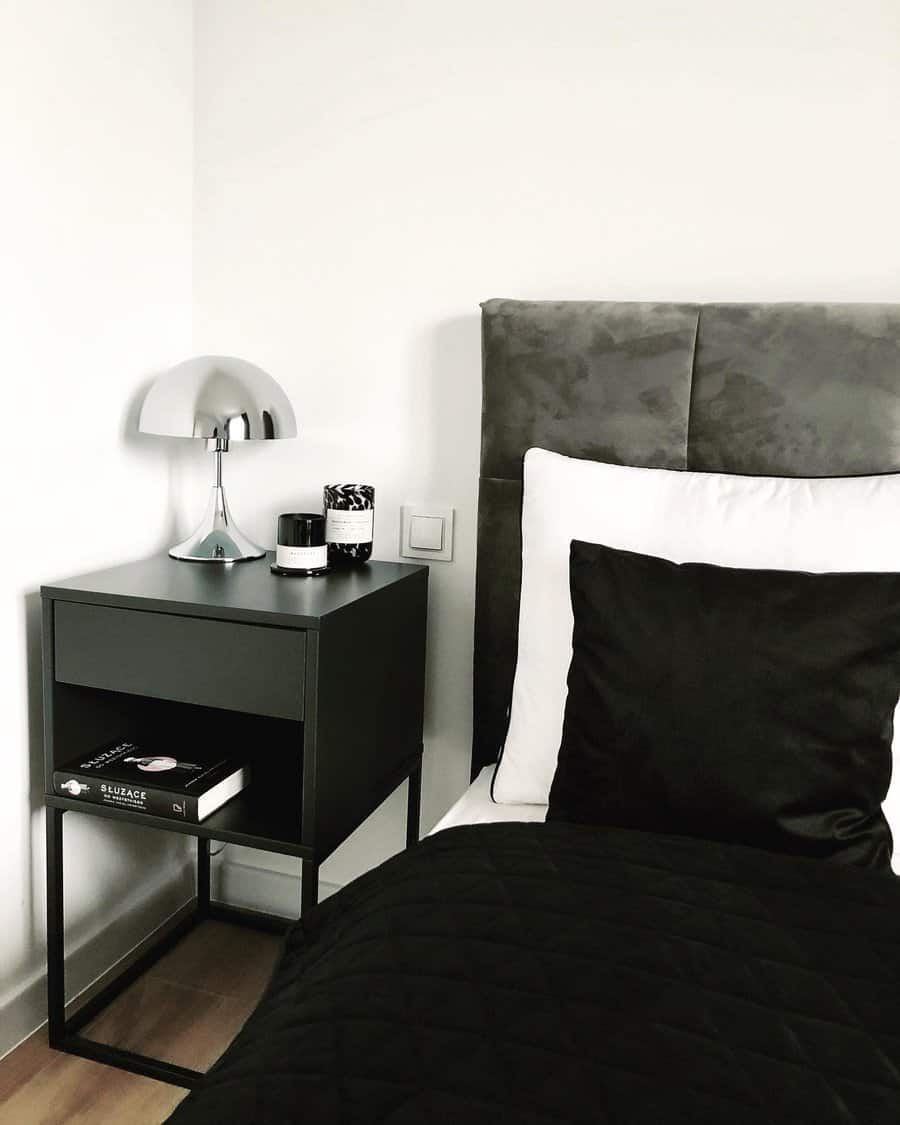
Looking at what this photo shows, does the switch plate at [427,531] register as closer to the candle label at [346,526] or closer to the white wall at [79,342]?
the candle label at [346,526]

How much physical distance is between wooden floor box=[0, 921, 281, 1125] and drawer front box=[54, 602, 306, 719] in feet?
1.70

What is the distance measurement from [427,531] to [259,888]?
2.76 feet

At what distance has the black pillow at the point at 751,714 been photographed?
1164 mm

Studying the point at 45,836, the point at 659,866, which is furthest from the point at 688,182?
the point at 45,836

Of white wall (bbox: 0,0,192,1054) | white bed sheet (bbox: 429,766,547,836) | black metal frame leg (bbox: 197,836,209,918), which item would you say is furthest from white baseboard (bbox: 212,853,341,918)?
white bed sheet (bbox: 429,766,547,836)

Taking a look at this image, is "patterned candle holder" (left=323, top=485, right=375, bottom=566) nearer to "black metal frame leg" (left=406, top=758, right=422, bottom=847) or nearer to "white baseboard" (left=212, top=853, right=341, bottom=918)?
"black metal frame leg" (left=406, top=758, right=422, bottom=847)

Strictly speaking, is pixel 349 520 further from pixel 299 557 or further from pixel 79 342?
pixel 79 342

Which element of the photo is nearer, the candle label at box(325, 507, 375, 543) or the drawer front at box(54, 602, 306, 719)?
A: the drawer front at box(54, 602, 306, 719)

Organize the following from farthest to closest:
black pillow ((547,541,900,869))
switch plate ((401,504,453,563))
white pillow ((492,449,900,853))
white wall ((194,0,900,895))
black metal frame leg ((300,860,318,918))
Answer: switch plate ((401,504,453,563)), white wall ((194,0,900,895)), black metal frame leg ((300,860,318,918)), white pillow ((492,449,900,853)), black pillow ((547,541,900,869))

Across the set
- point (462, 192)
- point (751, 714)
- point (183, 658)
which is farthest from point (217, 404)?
point (751, 714)

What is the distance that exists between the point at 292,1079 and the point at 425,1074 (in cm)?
11

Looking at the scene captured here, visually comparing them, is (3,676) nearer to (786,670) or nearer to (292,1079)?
(292,1079)

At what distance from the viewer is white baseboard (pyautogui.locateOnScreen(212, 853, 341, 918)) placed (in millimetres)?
2066

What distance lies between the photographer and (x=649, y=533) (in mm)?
1465
